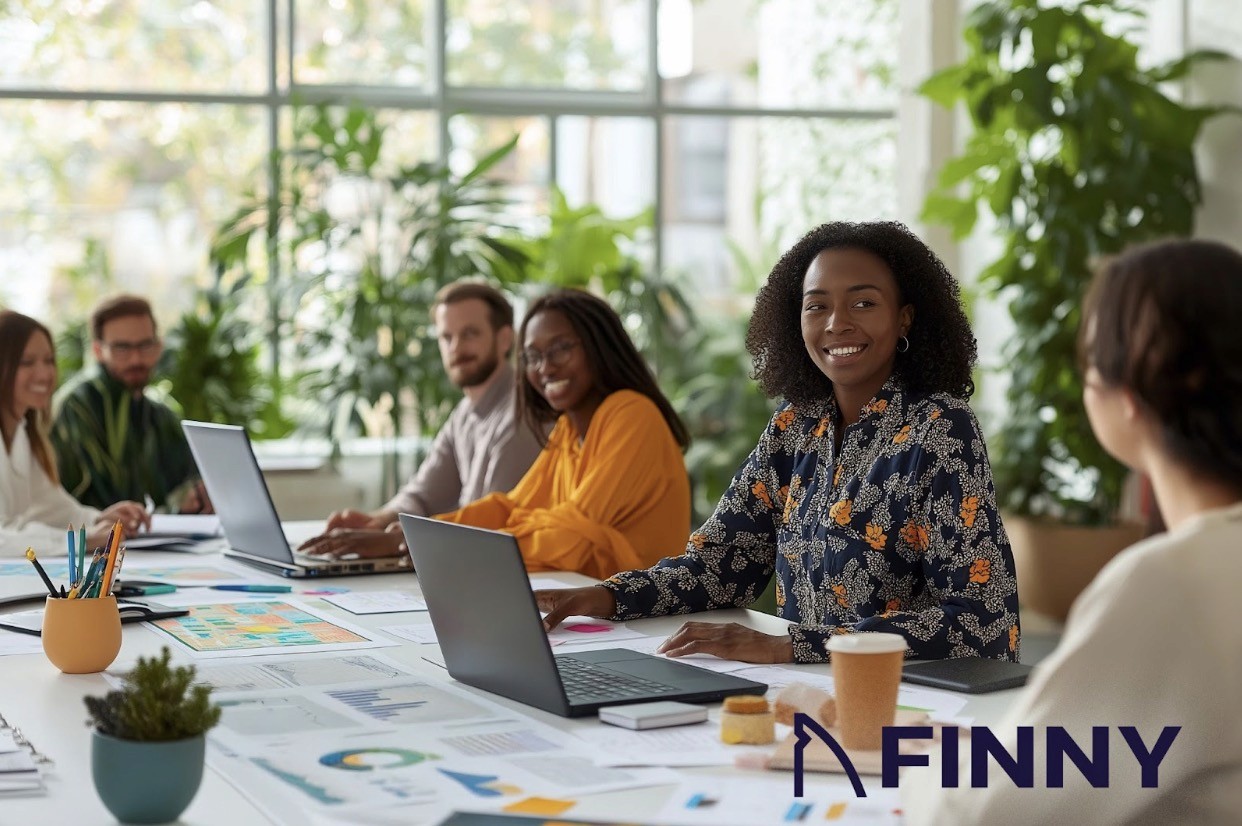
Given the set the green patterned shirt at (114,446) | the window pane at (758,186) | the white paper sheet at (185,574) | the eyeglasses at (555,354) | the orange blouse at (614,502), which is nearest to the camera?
the white paper sheet at (185,574)

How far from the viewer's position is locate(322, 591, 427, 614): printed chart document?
92.4 inches

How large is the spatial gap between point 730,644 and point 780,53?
5.30 m

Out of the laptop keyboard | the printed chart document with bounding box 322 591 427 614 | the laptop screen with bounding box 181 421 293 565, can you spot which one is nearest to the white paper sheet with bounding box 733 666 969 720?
the laptop keyboard

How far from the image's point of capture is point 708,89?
6.72 metres

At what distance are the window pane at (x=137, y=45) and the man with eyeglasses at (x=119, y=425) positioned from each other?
193 centimetres

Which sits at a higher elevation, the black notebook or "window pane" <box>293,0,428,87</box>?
"window pane" <box>293,0,428,87</box>

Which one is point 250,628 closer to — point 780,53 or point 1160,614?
point 1160,614

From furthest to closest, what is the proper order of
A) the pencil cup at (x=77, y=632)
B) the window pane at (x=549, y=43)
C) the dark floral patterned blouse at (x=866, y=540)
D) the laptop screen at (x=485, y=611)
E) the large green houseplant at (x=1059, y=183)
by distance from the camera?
Answer: the window pane at (x=549, y=43) < the large green houseplant at (x=1059, y=183) < the dark floral patterned blouse at (x=866, y=540) < the pencil cup at (x=77, y=632) < the laptop screen at (x=485, y=611)

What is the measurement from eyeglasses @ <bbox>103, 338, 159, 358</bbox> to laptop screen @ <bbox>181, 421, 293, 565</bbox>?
4.47ft

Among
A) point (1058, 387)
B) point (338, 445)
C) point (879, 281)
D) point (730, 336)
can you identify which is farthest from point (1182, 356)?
point (730, 336)

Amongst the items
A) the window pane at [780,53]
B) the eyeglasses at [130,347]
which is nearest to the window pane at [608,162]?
the window pane at [780,53]

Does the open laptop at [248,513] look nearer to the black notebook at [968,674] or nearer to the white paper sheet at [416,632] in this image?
the white paper sheet at [416,632]

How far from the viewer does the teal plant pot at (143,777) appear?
1241 mm

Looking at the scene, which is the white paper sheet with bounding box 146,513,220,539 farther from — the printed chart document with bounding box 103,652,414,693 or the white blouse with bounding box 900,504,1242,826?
the white blouse with bounding box 900,504,1242,826
